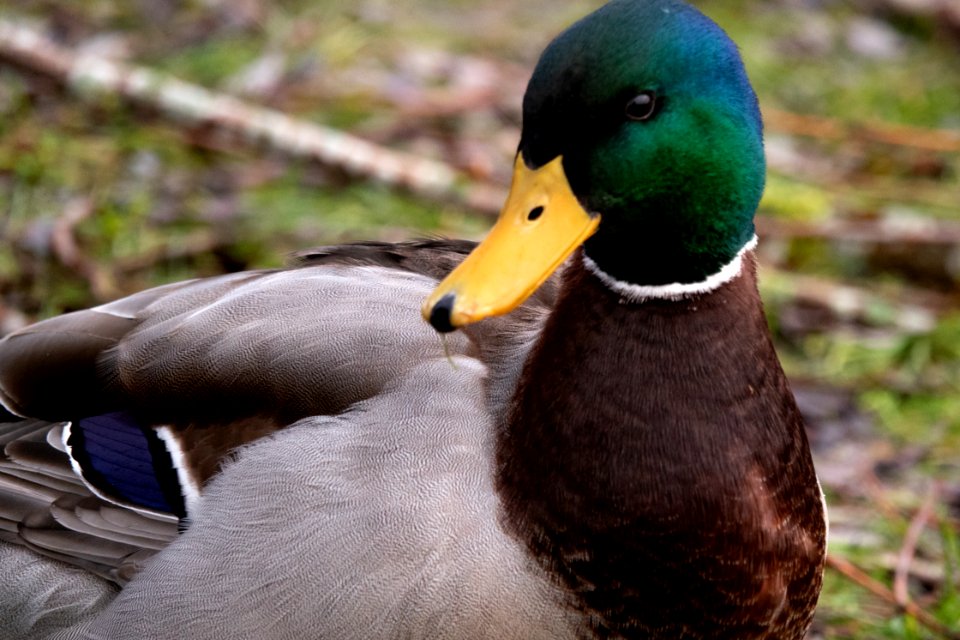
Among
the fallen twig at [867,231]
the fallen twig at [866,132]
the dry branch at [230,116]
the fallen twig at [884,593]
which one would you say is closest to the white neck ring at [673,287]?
the fallen twig at [884,593]

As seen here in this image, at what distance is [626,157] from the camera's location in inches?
94.7

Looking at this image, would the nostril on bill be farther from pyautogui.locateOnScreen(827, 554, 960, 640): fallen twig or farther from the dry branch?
the dry branch

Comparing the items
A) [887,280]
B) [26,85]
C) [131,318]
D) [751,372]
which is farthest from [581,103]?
[26,85]

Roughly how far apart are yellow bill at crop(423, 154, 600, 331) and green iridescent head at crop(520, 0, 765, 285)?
0.09 ft

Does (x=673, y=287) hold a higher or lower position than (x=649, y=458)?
higher

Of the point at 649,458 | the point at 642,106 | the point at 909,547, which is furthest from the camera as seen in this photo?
the point at 909,547

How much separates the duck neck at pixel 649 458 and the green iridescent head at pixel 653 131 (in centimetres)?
13

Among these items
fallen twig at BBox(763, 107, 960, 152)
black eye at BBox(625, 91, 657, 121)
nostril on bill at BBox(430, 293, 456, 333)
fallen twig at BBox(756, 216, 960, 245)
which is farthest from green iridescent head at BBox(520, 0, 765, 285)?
fallen twig at BBox(763, 107, 960, 152)

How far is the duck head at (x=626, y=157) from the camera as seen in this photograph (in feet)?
7.68

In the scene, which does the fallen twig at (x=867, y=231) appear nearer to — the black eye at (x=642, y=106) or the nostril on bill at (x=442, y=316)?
the black eye at (x=642, y=106)

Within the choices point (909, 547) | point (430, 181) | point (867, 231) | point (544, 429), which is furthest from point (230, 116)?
point (544, 429)

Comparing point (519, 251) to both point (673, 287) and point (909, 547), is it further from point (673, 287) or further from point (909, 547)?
point (909, 547)

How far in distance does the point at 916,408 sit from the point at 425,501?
2.72 metres

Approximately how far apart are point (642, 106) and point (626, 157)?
0.30 ft
